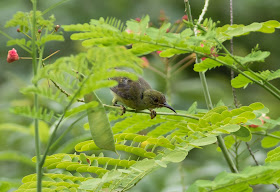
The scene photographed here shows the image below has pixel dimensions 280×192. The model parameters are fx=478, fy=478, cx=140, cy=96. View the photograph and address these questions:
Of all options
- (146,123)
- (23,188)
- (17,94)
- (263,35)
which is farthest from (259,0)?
(23,188)

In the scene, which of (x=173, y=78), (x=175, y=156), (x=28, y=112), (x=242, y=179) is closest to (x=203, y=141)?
(x=175, y=156)

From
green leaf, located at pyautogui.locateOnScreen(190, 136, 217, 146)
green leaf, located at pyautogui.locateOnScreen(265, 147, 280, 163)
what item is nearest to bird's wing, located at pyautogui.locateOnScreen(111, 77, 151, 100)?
green leaf, located at pyautogui.locateOnScreen(265, 147, 280, 163)

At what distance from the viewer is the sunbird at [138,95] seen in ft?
10.4

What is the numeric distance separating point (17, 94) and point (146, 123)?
2.63 meters

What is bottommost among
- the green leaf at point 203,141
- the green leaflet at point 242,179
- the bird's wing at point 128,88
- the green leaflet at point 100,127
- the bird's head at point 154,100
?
the green leaflet at point 242,179

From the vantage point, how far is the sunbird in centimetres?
318

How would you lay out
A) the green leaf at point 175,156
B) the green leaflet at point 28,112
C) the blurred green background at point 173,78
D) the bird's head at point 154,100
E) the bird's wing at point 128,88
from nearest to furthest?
the green leaflet at point 28,112 < the green leaf at point 175,156 < the bird's head at point 154,100 < the bird's wing at point 128,88 < the blurred green background at point 173,78

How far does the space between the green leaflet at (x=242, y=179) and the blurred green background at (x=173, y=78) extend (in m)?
2.09

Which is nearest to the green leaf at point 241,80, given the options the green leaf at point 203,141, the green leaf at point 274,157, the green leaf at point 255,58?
the green leaf at point 255,58

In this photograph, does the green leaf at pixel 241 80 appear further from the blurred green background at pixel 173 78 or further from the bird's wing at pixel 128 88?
the blurred green background at pixel 173 78

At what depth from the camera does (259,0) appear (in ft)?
21.3

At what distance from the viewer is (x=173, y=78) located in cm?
478

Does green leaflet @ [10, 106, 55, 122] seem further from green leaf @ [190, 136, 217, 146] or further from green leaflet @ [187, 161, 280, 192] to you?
green leaf @ [190, 136, 217, 146]

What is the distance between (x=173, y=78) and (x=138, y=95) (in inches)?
58.5
